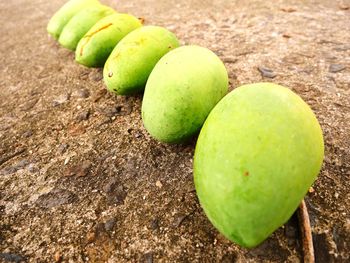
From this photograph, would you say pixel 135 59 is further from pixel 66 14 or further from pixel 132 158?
pixel 66 14

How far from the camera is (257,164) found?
95 cm

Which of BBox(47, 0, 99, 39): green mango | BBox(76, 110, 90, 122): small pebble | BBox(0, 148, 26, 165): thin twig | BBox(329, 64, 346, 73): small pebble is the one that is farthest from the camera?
BBox(47, 0, 99, 39): green mango

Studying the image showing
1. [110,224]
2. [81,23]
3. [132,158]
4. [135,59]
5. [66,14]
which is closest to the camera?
[110,224]

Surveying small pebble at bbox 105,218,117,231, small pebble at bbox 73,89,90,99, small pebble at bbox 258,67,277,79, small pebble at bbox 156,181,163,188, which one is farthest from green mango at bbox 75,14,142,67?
small pebble at bbox 105,218,117,231

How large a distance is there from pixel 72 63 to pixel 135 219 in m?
1.54

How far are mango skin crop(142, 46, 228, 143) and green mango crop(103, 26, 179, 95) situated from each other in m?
0.23

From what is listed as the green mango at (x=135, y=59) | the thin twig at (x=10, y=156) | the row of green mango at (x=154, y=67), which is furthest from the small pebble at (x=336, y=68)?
the thin twig at (x=10, y=156)

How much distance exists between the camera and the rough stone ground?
1170 mm

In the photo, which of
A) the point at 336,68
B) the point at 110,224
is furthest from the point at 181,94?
the point at 336,68

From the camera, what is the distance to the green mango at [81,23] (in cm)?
222

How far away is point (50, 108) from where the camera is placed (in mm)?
1966

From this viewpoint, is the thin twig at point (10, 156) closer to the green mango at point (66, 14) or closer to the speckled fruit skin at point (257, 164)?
the speckled fruit skin at point (257, 164)

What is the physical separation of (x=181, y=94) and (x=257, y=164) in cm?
48

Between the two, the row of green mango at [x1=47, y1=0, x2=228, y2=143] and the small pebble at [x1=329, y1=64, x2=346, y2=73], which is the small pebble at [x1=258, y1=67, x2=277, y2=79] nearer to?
the small pebble at [x1=329, y1=64, x2=346, y2=73]
